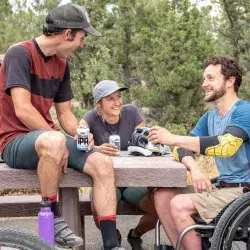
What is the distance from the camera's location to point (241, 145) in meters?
3.38

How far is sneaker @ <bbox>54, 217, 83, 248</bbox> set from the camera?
10.6 feet

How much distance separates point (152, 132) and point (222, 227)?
2.35 ft

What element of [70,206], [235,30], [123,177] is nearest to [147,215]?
[70,206]

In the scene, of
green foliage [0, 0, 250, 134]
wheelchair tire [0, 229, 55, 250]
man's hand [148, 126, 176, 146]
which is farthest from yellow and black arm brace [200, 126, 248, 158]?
green foliage [0, 0, 250, 134]

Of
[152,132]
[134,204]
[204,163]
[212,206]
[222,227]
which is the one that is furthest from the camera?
[204,163]

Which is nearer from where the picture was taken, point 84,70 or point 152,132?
point 152,132

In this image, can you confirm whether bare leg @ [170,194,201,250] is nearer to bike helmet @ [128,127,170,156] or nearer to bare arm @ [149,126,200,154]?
bare arm @ [149,126,200,154]

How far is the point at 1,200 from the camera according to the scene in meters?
4.41

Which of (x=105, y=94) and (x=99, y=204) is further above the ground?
(x=105, y=94)

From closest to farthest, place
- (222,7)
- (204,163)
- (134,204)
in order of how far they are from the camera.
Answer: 1. (134,204)
2. (204,163)
3. (222,7)

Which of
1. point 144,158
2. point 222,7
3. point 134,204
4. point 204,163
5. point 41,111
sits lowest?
point 204,163

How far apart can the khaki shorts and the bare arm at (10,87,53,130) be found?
3.14 ft

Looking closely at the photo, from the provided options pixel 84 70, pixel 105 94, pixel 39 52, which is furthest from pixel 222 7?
pixel 39 52

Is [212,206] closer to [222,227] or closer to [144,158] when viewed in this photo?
[222,227]
